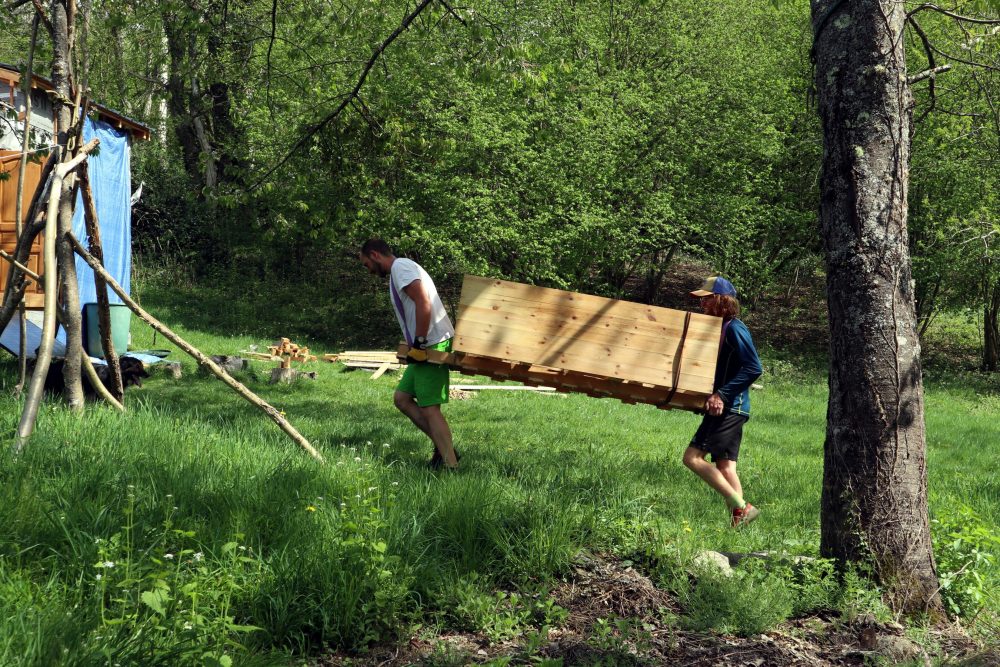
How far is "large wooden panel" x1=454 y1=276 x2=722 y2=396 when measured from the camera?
20.1 ft

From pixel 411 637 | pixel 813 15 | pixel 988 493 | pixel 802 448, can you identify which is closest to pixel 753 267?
pixel 802 448

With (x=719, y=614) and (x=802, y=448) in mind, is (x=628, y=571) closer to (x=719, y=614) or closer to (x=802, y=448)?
(x=719, y=614)

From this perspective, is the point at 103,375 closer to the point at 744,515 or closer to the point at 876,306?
the point at 744,515

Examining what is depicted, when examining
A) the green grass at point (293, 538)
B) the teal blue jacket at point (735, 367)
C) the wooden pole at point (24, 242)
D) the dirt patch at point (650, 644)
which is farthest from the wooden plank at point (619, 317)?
the wooden pole at point (24, 242)

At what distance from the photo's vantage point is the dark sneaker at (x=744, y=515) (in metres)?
6.54

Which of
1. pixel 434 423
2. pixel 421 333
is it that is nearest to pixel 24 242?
pixel 421 333

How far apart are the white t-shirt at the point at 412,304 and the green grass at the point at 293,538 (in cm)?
112

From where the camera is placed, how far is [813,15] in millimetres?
4855

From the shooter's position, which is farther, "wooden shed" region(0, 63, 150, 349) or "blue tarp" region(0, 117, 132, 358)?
"blue tarp" region(0, 117, 132, 358)

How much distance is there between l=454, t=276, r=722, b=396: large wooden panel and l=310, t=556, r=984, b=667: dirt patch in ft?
6.05

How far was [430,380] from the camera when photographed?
716cm

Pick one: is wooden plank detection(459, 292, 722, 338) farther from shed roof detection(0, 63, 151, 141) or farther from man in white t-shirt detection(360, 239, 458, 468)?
shed roof detection(0, 63, 151, 141)

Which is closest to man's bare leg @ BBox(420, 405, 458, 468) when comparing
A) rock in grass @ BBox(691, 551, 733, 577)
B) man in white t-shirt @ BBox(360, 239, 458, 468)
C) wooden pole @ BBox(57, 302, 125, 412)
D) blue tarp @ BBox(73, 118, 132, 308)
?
man in white t-shirt @ BBox(360, 239, 458, 468)

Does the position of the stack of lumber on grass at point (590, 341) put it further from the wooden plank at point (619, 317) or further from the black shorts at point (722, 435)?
the black shorts at point (722, 435)
